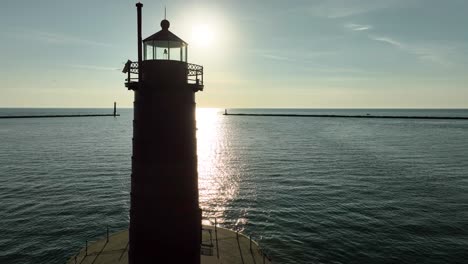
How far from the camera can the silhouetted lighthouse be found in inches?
→ 436

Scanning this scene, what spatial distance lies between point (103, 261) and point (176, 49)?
1235 centimetres

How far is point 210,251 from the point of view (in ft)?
57.9

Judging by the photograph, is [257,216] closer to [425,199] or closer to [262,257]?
[262,257]

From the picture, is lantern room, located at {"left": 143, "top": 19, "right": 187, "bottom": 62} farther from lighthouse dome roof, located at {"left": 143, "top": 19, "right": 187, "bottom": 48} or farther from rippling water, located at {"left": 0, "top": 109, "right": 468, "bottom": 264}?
rippling water, located at {"left": 0, "top": 109, "right": 468, "bottom": 264}

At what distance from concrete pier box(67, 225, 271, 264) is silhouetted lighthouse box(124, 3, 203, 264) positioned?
5338 millimetres

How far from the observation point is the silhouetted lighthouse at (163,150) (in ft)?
36.3

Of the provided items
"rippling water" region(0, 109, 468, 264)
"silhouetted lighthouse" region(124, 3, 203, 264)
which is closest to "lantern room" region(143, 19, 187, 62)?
"silhouetted lighthouse" region(124, 3, 203, 264)

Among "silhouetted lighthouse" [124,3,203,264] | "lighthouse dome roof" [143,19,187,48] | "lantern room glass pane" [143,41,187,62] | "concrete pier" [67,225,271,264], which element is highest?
"lighthouse dome roof" [143,19,187,48]

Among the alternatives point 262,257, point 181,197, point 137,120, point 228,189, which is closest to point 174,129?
point 137,120

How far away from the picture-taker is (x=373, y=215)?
1245 inches

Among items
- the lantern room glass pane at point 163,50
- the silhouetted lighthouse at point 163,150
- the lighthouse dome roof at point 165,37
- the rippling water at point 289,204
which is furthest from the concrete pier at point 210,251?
the lighthouse dome roof at point 165,37

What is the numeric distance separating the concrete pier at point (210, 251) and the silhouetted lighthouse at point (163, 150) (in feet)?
17.5

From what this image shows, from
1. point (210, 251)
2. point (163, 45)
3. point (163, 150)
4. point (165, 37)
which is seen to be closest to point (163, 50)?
point (163, 45)

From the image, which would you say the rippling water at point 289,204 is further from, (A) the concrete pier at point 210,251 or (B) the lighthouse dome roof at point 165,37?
(B) the lighthouse dome roof at point 165,37
